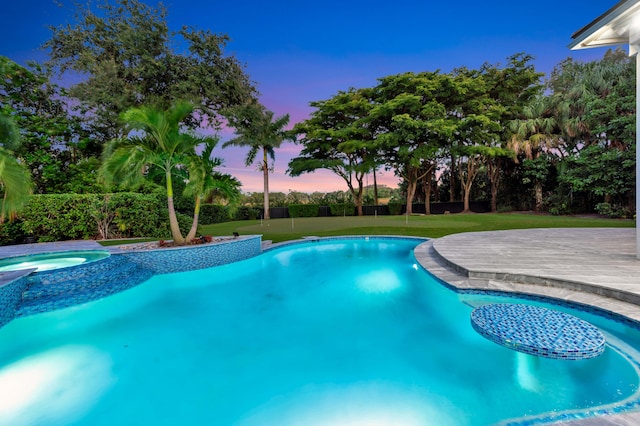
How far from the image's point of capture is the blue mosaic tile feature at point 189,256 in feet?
22.2

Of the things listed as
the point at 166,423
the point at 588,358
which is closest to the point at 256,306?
the point at 166,423

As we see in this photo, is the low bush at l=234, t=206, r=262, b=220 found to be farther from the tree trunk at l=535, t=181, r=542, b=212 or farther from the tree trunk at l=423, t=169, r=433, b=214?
the tree trunk at l=535, t=181, r=542, b=212

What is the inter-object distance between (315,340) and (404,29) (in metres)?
18.9

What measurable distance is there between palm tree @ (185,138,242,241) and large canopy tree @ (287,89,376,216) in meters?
15.5

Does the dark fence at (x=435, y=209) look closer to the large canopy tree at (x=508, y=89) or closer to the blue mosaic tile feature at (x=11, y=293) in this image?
the large canopy tree at (x=508, y=89)

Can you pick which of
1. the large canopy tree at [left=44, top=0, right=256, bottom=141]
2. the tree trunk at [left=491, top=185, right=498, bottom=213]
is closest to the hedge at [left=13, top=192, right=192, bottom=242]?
the large canopy tree at [left=44, top=0, right=256, bottom=141]

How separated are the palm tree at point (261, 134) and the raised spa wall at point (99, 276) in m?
13.3

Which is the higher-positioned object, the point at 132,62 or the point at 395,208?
the point at 132,62

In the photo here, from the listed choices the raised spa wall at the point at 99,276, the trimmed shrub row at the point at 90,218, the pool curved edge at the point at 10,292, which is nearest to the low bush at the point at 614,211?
the raised spa wall at the point at 99,276

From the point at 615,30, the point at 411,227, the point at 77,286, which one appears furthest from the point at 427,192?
the point at 77,286

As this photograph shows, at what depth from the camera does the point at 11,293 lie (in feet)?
14.4

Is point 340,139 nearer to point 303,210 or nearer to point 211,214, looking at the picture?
point 303,210

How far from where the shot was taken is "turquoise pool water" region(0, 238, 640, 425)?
2521 millimetres

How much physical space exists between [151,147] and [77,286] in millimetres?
3515
